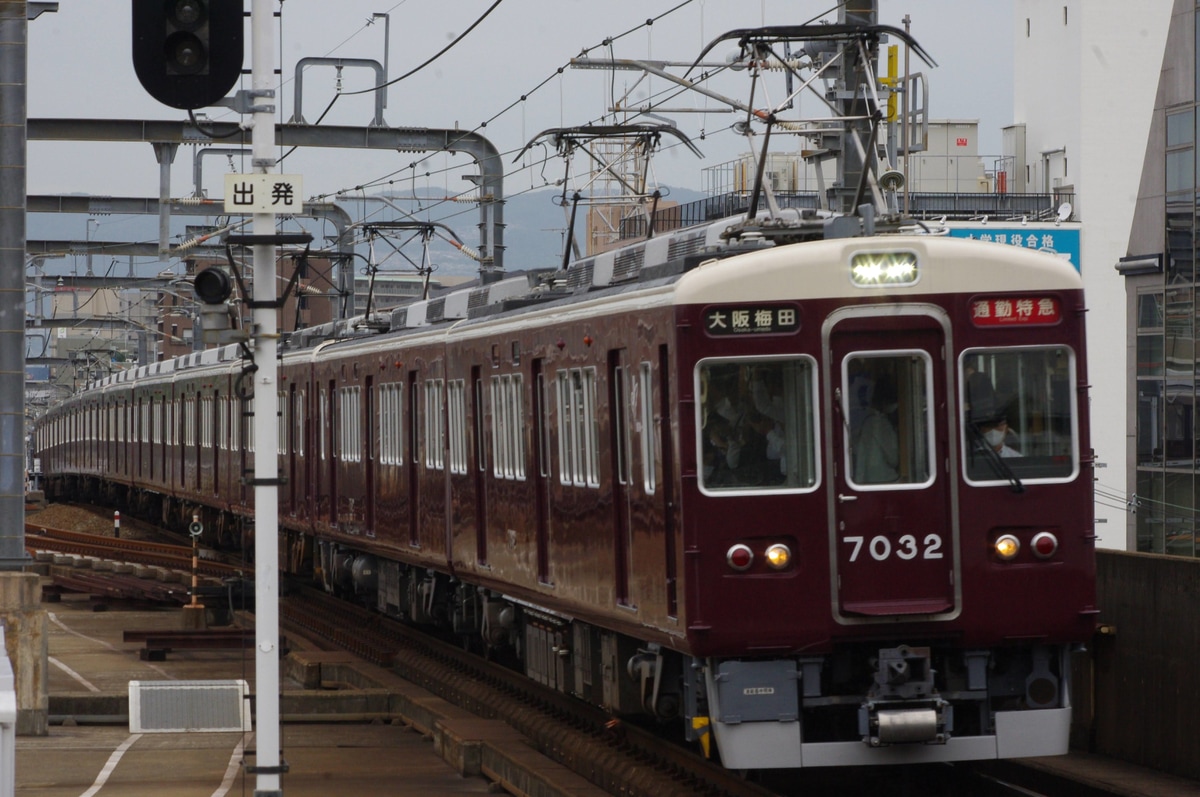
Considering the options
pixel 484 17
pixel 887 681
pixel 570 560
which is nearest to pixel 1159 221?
pixel 484 17

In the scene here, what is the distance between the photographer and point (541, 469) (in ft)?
40.4

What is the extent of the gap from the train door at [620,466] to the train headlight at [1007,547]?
2025 millimetres

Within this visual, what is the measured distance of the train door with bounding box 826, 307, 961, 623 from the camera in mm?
8953

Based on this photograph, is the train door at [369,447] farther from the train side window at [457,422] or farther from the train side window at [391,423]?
the train side window at [457,422]

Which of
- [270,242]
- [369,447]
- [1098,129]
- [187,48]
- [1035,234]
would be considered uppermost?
[1098,129]

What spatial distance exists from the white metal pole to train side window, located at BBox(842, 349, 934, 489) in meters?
2.61

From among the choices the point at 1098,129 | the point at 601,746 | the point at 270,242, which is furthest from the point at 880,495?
the point at 1098,129

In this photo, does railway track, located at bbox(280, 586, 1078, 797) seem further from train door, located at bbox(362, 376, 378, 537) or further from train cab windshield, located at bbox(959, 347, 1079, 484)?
train door, located at bbox(362, 376, 378, 537)

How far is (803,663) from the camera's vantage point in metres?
9.00

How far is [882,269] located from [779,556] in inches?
55.7

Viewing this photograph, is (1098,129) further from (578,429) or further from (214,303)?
(214,303)

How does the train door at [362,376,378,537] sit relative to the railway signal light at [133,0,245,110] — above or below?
below

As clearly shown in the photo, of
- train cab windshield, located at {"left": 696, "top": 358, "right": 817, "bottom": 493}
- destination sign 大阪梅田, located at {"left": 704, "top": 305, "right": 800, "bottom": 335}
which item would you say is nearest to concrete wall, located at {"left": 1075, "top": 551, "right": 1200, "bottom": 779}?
train cab windshield, located at {"left": 696, "top": 358, "right": 817, "bottom": 493}

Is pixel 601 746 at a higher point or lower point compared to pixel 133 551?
lower
